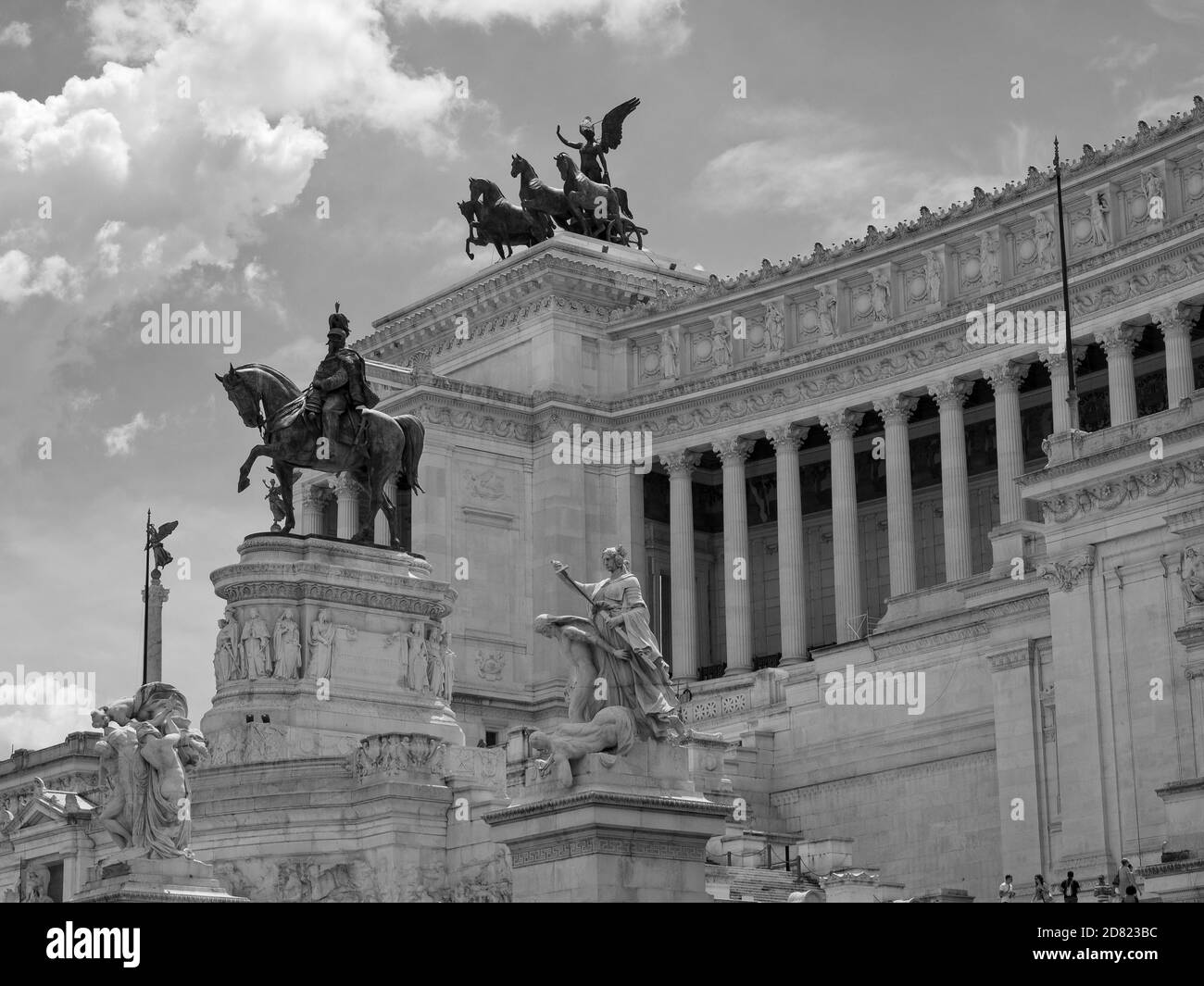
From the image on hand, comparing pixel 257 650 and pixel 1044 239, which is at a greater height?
pixel 1044 239

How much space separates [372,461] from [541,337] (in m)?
32.6

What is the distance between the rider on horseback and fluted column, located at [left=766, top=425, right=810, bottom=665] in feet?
95.9

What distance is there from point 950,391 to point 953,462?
2287 mm

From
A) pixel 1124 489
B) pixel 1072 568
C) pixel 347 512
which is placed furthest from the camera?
pixel 347 512

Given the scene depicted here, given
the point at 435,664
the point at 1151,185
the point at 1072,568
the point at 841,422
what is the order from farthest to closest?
the point at 841,422
the point at 1151,185
the point at 435,664
the point at 1072,568

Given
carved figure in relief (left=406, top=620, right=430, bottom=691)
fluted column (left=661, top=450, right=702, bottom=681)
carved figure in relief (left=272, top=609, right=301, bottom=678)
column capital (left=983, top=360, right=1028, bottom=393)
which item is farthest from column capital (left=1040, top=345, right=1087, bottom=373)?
carved figure in relief (left=272, top=609, right=301, bottom=678)

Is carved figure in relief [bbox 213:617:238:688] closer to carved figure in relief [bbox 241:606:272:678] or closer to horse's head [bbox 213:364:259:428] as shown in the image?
carved figure in relief [bbox 241:606:272:678]

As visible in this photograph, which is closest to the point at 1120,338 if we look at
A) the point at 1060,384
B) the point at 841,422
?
the point at 1060,384

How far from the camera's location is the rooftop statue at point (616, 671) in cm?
3138

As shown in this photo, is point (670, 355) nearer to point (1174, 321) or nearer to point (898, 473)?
point (898, 473)

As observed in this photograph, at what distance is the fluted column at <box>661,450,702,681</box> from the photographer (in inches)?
3282

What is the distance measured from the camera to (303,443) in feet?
175

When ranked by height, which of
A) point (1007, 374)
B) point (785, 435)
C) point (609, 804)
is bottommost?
point (609, 804)
